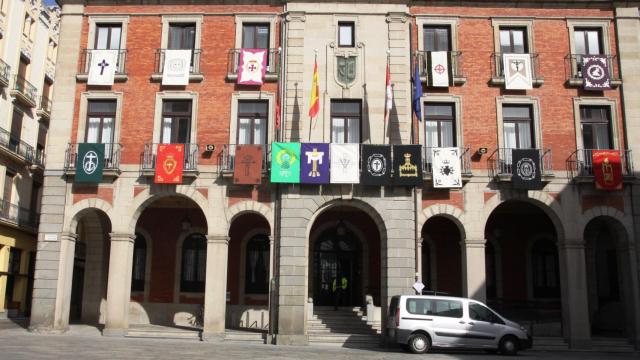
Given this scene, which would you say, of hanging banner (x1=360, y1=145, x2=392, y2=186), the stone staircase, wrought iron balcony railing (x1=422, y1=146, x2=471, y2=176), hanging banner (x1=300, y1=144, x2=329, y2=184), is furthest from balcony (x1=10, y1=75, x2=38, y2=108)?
wrought iron balcony railing (x1=422, y1=146, x2=471, y2=176)

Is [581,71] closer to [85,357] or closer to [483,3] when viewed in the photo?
[483,3]

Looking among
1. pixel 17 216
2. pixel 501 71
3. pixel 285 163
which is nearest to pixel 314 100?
pixel 285 163

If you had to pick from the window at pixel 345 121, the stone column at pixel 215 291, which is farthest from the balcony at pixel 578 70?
the stone column at pixel 215 291

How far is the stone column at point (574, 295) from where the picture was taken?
845 inches

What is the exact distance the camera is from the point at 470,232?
72.3ft

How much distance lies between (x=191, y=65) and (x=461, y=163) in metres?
10.9

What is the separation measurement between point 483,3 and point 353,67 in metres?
5.85

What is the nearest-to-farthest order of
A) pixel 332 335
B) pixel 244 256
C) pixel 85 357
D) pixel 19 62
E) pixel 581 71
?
pixel 85 357 → pixel 332 335 → pixel 581 71 → pixel 244 256 → pixel 19 62

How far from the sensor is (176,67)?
2330cm

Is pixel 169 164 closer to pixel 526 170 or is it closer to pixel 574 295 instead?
pixel 526 170

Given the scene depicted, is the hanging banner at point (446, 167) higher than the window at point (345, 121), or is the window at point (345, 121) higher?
the window at point (345, 121)

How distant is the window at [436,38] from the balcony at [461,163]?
413cm

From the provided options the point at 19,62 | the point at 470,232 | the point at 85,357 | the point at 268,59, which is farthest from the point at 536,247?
the point at 19,62

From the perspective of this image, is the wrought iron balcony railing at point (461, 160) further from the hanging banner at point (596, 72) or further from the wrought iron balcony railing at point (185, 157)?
the wrought iron balcony railing at point (185, 157)
